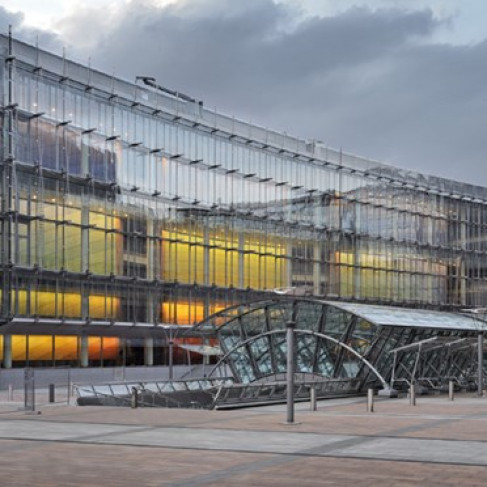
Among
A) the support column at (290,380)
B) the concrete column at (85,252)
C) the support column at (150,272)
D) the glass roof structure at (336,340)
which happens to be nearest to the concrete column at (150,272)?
the support column at (150,272)

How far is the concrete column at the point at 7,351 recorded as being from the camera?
56.1 m

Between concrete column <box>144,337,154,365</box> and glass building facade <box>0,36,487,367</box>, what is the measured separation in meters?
0.12

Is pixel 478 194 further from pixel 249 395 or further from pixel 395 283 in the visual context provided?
pixel 249 395

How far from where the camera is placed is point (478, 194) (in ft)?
334

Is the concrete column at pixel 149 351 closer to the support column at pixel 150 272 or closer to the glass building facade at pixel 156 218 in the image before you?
the glass building facade at pixel 156 218

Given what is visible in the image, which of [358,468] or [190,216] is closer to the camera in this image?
[358,468]

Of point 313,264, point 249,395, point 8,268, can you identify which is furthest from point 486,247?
point 249,395

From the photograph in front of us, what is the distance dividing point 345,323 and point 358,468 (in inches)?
1068

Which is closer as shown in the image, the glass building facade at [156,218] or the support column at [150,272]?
the glass building facade at [156,218]

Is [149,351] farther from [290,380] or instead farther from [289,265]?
[290,380]

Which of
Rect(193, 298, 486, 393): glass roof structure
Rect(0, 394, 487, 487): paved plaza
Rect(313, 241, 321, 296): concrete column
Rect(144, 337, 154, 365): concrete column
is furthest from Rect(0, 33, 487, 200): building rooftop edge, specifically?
Rect(0, 394, 487, 487): paved plaza

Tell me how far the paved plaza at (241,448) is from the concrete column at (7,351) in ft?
92.1

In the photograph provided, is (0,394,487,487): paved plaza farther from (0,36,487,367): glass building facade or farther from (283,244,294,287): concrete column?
(283,244,294,287): concrete column

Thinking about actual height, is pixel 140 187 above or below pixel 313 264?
above
